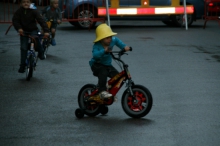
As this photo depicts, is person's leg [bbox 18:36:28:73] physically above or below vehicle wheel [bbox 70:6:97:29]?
below

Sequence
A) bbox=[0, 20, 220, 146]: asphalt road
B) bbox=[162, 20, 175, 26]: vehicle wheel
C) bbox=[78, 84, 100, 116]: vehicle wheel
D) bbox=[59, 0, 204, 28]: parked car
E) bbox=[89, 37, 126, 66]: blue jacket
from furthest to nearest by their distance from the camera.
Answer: bbox=[162, 20, 175, 26]: vehicle wheel, bbox=[59, 0, 204, 28]: parked car, bbox=[78, 84, 100, 116]: vehicle wheel, bbox=[89, 37, 126, 66]: blue jacket, bbox=[0, 20, 220, 146]: asphalt road

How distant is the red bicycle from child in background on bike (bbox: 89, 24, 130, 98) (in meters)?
0.10

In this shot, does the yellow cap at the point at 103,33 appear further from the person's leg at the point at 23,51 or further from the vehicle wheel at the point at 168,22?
the vehicle wheel at the point at 168,22

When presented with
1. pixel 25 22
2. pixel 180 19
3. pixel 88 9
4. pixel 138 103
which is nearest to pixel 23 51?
pixel 25 22

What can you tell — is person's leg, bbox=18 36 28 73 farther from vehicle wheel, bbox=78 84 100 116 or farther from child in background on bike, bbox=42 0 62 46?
child in background on bike, bbox=42 0 62 46

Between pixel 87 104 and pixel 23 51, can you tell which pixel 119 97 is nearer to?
pixel 87 104

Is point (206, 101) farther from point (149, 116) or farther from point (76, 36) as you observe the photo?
point (76, 36)

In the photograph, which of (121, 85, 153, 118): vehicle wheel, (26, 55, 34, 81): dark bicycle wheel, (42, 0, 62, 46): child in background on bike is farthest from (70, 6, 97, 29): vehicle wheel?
(121, 85, 153, 118): vehicle wheel

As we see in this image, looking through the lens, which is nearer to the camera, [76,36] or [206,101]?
[206,101]

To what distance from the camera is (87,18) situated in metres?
22.8

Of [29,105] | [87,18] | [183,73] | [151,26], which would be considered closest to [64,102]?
[29,105]

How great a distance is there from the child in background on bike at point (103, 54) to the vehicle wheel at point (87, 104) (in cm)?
29

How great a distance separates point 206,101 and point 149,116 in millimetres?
1408

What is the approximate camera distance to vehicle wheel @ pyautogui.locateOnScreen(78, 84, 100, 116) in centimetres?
938
